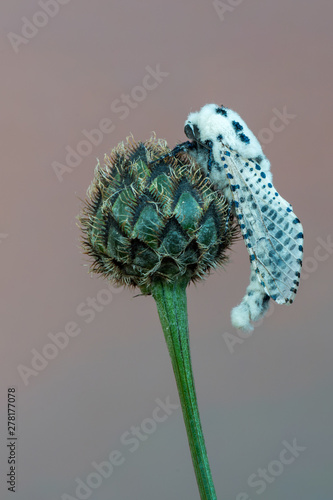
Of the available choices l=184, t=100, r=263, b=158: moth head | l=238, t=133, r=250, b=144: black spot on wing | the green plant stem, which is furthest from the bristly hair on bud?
l=238, t=133, r=250, b=144: black spot on wing

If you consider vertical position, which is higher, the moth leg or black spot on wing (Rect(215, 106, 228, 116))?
black spot on wing (Rect(215, 106, 228, 116))

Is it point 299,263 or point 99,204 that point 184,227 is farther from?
point 299,263

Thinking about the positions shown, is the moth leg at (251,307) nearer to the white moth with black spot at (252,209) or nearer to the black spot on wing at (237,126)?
the white moth with black spot at (252,209)

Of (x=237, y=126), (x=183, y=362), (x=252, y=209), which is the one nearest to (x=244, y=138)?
(x=237, y=126)

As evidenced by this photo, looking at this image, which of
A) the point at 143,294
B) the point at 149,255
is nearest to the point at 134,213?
the point at 149,255

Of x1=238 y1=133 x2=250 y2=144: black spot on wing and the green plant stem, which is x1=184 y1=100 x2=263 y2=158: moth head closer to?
x1=238 y1=133 x2=250 y2=144: black spot on wing

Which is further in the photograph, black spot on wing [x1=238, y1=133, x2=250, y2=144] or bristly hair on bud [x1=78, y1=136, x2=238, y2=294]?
black spot on wing [x1=238, y1=133, x2=250, y2=144]

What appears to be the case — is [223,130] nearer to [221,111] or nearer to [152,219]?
[221,111]

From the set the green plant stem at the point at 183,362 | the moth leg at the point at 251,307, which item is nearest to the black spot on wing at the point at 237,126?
the moth leg at the point at 251,307
